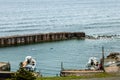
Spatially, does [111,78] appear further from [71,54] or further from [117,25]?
[117,25]

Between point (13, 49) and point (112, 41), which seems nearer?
point (13, 49)

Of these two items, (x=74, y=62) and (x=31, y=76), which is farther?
(x=74, y=62)

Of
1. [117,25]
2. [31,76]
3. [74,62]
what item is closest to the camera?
[31,76]

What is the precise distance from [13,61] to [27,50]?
661 inches

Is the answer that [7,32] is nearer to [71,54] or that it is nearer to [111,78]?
[71,54]

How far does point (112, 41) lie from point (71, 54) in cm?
2138

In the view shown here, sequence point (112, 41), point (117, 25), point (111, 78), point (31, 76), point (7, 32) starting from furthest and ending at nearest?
point (117, 25)
point (7, 32)
point (112, 41)
point (111, 78)
point (31, 76)

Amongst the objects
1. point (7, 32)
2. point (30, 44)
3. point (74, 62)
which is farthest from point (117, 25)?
point (74, 62)

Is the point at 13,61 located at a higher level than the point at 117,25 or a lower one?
lower

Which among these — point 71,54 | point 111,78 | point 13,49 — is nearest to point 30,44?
point 13,49

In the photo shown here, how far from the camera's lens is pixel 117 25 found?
136 metres

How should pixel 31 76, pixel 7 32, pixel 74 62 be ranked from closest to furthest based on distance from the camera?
pixel 31 76 < pixel 74 62 < pixel 7 32

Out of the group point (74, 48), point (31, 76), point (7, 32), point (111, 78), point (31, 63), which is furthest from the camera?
point (7, 32)

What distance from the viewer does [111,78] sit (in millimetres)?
36656
